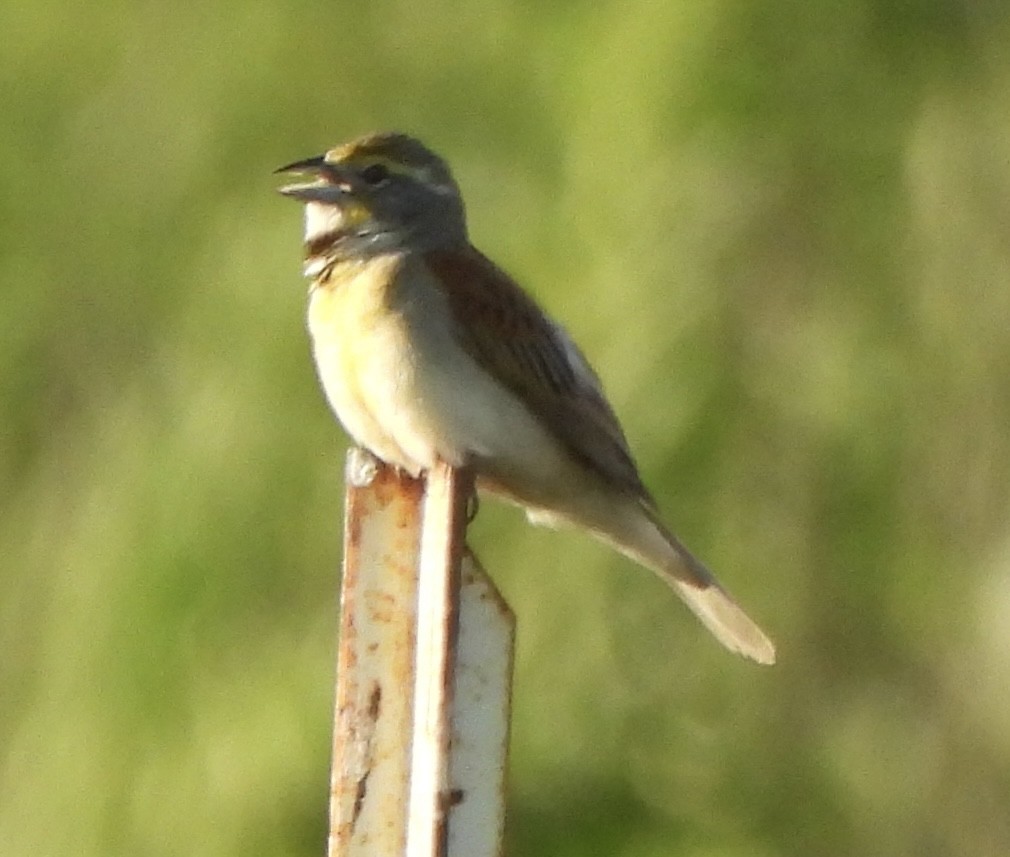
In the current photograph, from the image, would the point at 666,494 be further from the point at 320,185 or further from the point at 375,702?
the point at 375,702

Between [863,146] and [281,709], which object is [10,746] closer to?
[281,709]

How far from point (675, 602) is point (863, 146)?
1.28m

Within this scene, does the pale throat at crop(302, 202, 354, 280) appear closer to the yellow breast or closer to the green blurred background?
the yellow breast

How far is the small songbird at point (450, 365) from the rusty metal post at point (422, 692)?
1753 mm

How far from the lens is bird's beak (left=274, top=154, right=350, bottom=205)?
4211mm

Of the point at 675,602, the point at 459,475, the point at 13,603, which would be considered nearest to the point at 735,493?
the point at 675,602

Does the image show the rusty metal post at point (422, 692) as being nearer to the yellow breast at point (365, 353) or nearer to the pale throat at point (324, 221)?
the yellow breast at point (365, 353)

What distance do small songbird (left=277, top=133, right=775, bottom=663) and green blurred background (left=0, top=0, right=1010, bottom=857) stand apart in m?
1.07

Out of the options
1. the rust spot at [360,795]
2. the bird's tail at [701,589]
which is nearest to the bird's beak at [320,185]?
the bird's tail at [701,589]

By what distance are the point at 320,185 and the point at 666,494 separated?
5.38 feet

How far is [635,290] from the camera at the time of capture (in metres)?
5.55

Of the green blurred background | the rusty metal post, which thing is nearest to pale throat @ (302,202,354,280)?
the green blurred background

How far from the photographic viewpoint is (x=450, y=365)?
4129 mm

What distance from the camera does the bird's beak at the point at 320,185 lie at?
4.21 metres
